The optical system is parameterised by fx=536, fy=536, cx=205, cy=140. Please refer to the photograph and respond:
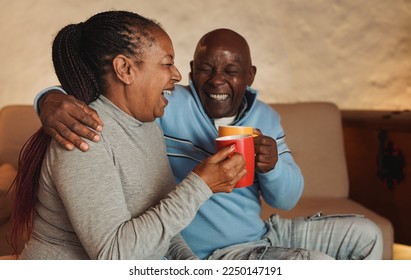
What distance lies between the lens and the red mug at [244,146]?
2.87 feet

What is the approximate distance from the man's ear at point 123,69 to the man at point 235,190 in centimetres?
27

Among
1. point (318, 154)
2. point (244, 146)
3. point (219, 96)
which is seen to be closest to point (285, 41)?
point (318, 154)

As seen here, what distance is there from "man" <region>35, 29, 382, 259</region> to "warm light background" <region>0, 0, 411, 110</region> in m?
0.41

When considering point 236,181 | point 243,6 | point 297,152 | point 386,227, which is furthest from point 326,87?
point 236,181

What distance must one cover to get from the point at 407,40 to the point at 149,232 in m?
1.39

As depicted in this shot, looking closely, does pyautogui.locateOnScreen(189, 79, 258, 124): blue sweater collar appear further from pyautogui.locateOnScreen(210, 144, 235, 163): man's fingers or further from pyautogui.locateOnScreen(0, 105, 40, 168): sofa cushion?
pyautogui.locateOnScreen(0, 105, 40, 168): sofa cushion

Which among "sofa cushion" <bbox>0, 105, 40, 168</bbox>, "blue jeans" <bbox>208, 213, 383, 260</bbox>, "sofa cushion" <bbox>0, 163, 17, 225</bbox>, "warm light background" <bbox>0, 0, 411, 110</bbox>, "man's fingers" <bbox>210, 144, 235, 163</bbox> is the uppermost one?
"warm light background" <bbox>0, 0, 411, 110</bbox>

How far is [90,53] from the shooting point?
2.81 feet

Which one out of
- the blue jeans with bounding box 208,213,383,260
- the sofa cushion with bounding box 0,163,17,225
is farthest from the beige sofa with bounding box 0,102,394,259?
the blue jeans with bounding box 208,213,383,260

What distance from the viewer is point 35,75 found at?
146cm

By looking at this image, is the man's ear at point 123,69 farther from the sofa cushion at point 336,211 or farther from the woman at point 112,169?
the sofa cushion at point 336,211

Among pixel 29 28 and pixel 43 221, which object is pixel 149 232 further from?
pixel 29 28

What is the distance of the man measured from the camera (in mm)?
1093

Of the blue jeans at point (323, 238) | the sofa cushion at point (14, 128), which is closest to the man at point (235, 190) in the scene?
the blue jeans at point (323, 238)
